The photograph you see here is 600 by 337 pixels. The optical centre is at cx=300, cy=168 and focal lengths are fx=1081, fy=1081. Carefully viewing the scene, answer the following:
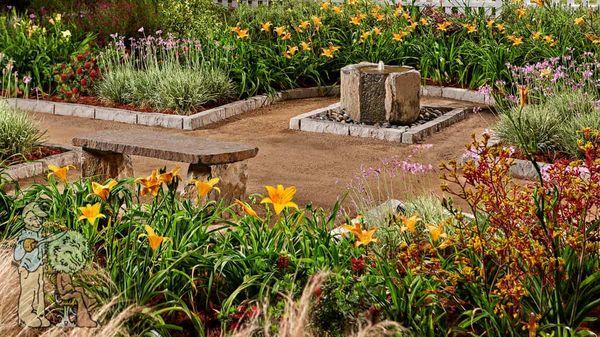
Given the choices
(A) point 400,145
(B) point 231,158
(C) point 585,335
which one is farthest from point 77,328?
(A) point 400,145

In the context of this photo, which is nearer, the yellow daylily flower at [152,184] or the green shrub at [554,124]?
the yellow daylily flower at [152,184]

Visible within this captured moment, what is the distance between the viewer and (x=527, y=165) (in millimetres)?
8695

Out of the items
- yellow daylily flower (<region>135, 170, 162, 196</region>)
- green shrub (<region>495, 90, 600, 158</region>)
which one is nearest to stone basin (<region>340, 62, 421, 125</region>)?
green shrub (<region>495, 90, 600, 158</region>)

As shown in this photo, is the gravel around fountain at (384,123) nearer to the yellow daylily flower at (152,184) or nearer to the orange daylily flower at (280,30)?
the orange daylily flower at (280,30)

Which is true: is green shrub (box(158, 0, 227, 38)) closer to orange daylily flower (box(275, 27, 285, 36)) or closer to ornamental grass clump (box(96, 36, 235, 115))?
orange daylily flower (box(275, 27, 285, 36))

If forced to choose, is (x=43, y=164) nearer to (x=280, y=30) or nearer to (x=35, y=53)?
(x=35, y=53)

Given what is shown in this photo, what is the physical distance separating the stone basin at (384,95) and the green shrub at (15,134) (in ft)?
10.4

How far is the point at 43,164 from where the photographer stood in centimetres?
891

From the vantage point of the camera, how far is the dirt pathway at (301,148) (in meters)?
8.55

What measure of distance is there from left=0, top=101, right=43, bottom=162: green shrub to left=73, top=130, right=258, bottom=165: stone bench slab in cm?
116

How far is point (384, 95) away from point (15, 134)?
358cm

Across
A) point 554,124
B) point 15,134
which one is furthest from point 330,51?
point 15,134

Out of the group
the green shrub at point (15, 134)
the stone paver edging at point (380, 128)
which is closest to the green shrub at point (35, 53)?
the green shrub at point (15, 134)

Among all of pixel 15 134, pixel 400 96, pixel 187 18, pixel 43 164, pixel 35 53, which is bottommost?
pixel 43 164
